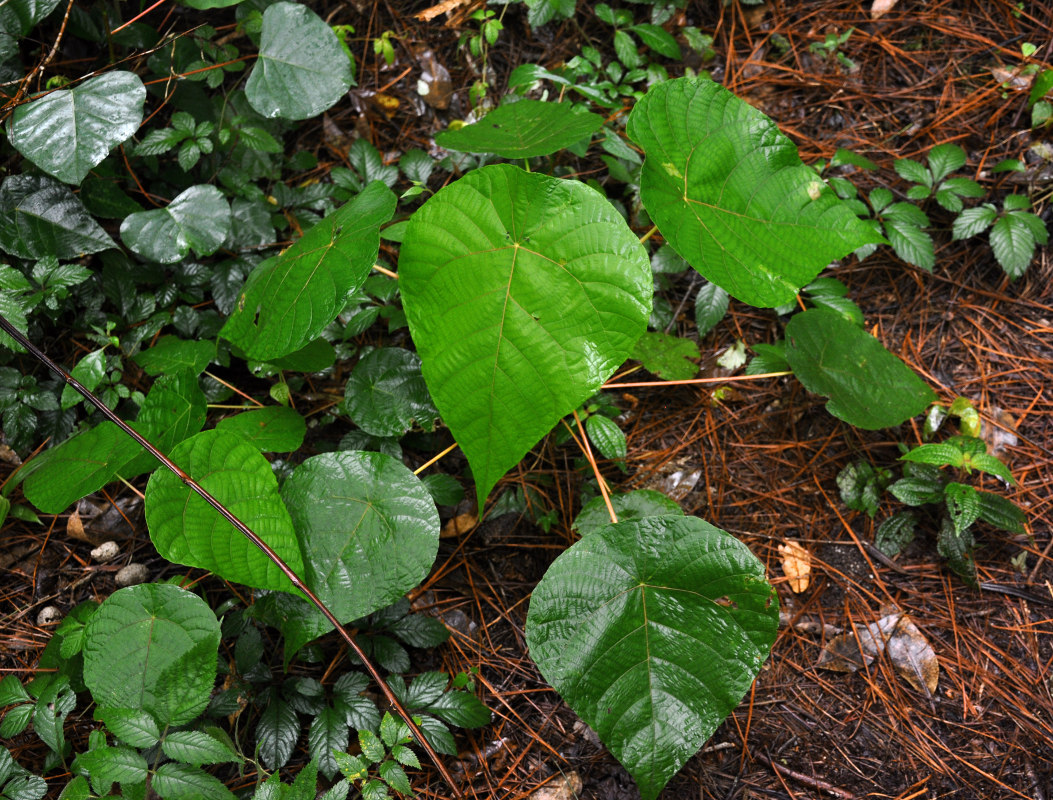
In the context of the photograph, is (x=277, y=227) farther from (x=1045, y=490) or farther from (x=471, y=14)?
(x=1045, y=490)

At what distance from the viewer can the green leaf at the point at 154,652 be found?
4.13 feet

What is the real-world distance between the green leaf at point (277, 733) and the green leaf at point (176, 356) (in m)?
0.82

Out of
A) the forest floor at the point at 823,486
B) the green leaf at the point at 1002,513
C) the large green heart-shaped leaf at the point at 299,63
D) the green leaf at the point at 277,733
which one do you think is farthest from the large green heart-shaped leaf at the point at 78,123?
the green leaf at the point at 1002,513

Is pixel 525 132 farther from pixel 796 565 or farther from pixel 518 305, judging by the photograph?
pixel 796 565

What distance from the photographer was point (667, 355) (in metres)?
1.74

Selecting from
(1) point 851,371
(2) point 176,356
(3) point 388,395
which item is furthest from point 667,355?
(2) point 176,356

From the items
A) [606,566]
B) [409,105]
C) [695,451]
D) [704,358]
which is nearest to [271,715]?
[606,566]

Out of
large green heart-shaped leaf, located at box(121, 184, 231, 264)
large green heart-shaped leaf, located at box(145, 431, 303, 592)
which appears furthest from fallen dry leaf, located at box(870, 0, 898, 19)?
large green heart-shaped leaf, located at box(145, 431, 303, 592)

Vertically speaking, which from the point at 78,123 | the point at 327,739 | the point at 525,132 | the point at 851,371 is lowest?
the point at 327,739

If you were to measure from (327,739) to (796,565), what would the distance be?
1246 millimetres

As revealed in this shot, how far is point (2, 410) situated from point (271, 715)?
108cm

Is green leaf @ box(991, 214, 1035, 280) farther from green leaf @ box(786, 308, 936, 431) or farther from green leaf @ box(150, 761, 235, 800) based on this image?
green leaf @ box(150, 761, 235, 800)

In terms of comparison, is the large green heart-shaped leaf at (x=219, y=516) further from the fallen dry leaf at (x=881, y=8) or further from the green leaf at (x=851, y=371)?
the fallen dry leaf at (x=881, y=8)

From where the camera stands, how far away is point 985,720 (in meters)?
1.51
